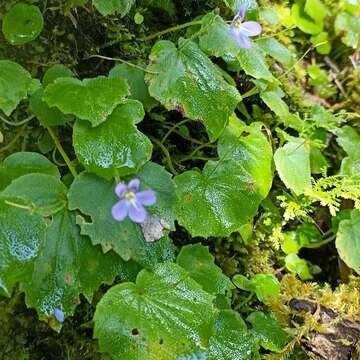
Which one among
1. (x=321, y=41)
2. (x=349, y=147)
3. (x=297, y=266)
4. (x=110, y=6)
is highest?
(x=110, y=6)

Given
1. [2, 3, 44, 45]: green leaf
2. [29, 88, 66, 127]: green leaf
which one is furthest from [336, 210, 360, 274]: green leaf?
[2, 3, 44, 45]: green leaf

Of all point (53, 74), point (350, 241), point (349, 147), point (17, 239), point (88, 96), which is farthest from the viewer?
point (349, 147)

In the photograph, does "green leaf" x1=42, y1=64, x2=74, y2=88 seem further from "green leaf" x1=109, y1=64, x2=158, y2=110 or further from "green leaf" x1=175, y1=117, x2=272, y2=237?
"green leaf" x1=175, y1=117, x2=272, y2=237

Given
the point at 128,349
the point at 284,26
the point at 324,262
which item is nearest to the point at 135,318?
the point at 128,349

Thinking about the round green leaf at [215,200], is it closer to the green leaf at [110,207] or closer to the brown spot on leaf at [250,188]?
the brown spot on leaf at [250,188]

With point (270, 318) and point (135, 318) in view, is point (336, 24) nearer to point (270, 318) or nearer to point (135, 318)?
point (270, 318)

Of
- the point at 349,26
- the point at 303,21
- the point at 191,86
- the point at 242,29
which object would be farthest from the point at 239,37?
the point at 349,26

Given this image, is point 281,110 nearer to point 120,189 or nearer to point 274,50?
point 274,50
